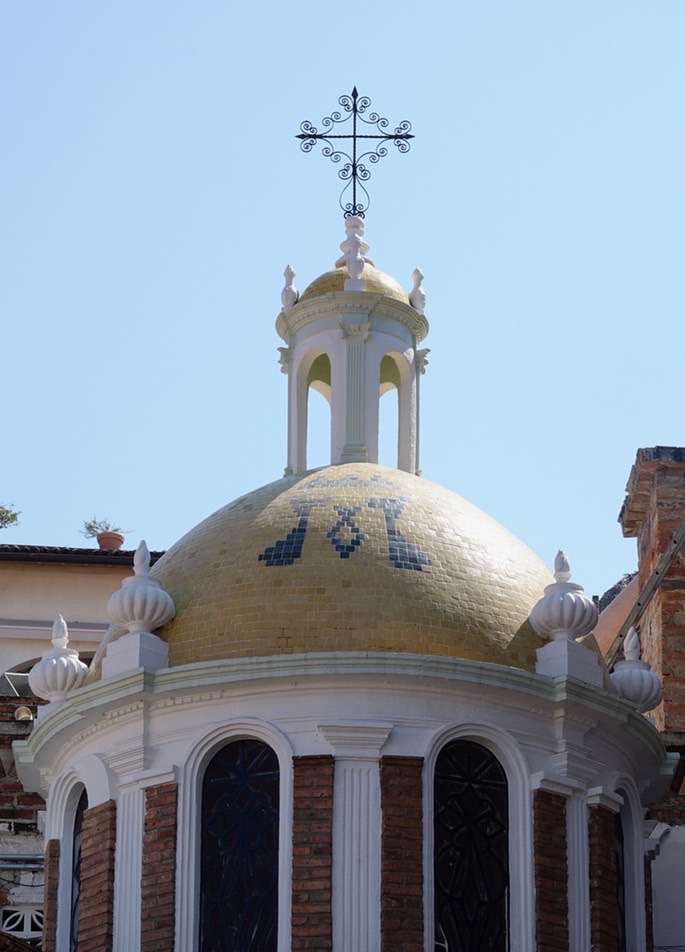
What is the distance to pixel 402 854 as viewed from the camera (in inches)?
1188

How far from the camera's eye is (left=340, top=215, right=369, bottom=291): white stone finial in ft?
119

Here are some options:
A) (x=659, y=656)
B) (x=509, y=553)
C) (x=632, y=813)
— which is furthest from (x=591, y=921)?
(x=659, y=656)

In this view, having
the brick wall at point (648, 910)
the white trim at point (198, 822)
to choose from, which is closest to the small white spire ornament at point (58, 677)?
the white trim at point (198, 822)

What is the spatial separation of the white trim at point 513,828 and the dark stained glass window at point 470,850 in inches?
4.1

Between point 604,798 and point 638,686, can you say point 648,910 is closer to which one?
point 604,798

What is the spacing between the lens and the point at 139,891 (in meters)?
30.8

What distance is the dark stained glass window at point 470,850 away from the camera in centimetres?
3042

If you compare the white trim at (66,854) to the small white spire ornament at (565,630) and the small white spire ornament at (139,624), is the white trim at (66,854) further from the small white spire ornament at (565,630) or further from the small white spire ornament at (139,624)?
the small white spire ornament at (565,630)

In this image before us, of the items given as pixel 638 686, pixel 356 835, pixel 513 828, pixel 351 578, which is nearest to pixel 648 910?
pixel 638 686

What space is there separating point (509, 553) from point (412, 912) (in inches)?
219

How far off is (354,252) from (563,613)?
24.1ft

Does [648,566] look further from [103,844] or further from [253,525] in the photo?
[103,844]

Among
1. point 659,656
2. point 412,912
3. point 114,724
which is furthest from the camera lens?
point 659,656

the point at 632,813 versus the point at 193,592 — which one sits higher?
the point at 193,592
